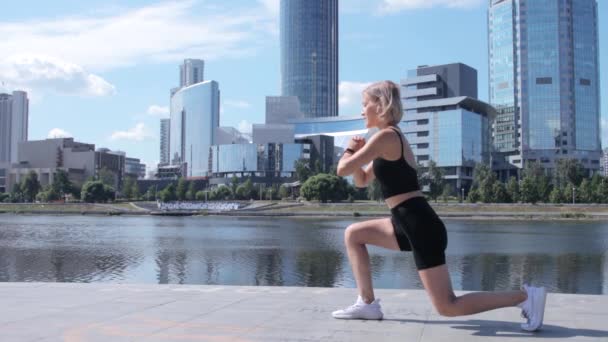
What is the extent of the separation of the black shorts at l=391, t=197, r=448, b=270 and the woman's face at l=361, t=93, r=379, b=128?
0.87 m

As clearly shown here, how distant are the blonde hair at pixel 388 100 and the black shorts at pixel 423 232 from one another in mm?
836

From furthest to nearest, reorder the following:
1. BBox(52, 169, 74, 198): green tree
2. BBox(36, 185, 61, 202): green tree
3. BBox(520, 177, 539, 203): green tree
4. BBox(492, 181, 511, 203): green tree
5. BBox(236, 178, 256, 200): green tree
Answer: BBox(52, 169, 74, 198): green tree < BBox(36, 185, 61, 202): green tree < BBox(236, 178, 256, 200): green tree < BBox(492, 181, 511, 203): green tree < BBox(520, 177, 539, 203): green tree

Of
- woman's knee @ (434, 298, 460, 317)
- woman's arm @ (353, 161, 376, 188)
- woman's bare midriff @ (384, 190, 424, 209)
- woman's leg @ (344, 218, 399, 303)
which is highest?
woman's arm @ (353, 161, 376, 188)

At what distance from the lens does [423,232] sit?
220 inches

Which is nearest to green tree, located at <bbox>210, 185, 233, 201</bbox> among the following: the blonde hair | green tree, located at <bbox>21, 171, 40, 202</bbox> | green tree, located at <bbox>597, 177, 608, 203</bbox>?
green tree, located at <bbox>21, 171, 40, 202</bbox>

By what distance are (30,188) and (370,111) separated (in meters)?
172

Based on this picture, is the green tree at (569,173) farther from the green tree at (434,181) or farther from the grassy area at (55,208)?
the grassy area at (55,208)

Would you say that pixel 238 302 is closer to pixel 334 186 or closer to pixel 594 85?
pixel 334 186

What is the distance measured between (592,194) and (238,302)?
101m

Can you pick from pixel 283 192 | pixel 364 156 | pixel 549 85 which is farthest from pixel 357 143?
pixel 549 85

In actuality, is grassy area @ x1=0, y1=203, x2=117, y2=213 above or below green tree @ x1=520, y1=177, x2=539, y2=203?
below

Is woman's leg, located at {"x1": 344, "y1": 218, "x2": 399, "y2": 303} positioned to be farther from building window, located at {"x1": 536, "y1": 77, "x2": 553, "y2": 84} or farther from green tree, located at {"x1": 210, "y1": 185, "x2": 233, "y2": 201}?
building window, located at {"x1": 536, "y1": 77, "x2": 553, "y2": 84}

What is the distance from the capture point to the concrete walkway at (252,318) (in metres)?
5.67

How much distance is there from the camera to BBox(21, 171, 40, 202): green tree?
161125 millimetres
